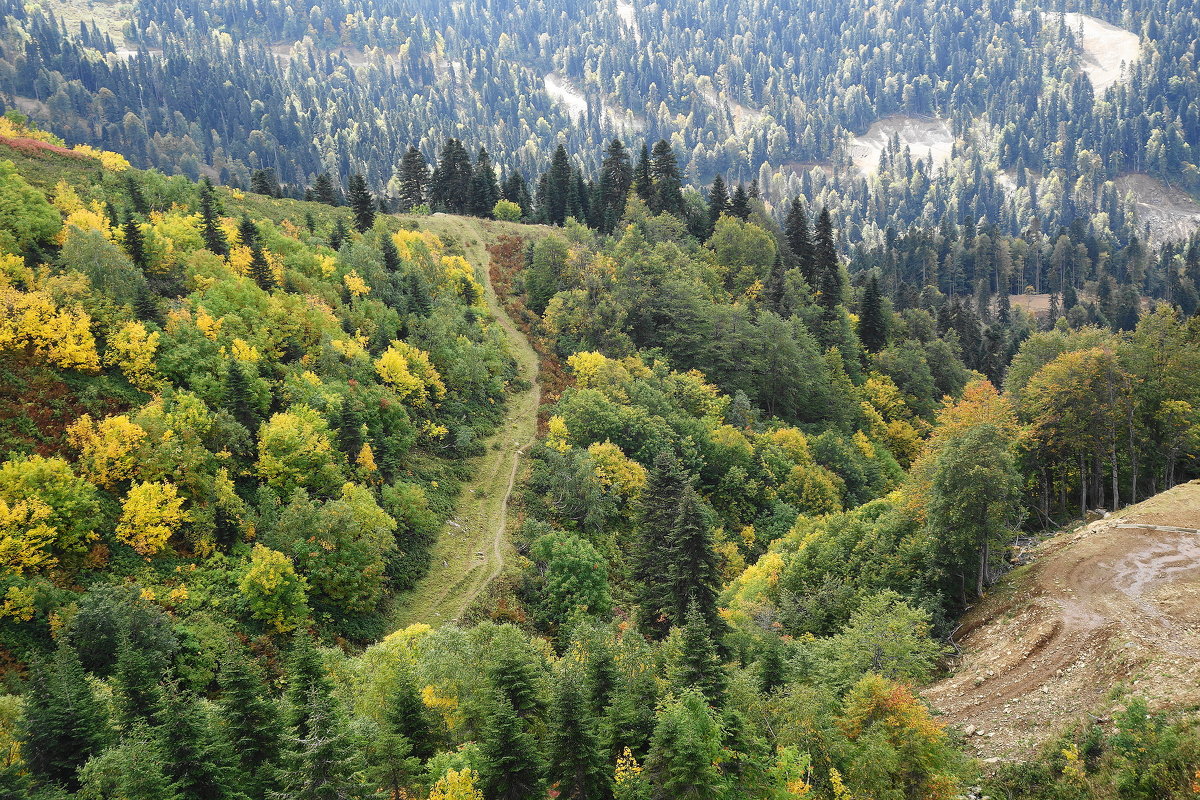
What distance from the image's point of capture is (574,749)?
2681 cm

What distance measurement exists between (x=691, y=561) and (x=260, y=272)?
43.2 m

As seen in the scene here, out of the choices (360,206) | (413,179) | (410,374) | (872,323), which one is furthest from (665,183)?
(410,374)

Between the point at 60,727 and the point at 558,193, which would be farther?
the point at 558,193

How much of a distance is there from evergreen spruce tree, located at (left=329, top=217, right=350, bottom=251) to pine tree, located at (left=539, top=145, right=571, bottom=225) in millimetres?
43547

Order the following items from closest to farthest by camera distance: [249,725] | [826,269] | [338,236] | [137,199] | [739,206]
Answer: [249,725] < [137,199] < [338,236] < [826,269] < [739,206]

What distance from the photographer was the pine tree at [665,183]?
367ft

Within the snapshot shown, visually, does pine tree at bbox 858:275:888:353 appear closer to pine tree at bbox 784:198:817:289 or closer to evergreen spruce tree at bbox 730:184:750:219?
pine tree at bbox 784:198:817:289

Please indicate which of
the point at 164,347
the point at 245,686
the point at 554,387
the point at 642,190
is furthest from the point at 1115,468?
the point at 642,190

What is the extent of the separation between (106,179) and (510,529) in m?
47.6

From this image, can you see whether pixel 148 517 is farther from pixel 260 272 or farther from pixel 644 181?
pixel 644 181

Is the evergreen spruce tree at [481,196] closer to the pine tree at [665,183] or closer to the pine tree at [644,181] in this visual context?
the pine tree at [644,181]

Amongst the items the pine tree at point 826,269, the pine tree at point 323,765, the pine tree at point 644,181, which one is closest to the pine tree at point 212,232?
the pine tree at point 323,765

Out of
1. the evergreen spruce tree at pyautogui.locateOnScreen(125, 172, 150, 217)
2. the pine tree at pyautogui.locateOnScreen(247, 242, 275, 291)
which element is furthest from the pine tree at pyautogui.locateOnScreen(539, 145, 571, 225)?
the evergreen spruce tree at pyautogui.locateOnScreen(125, 172, 150, 217)

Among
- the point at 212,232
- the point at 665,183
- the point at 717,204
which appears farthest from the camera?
the point at 717,204
